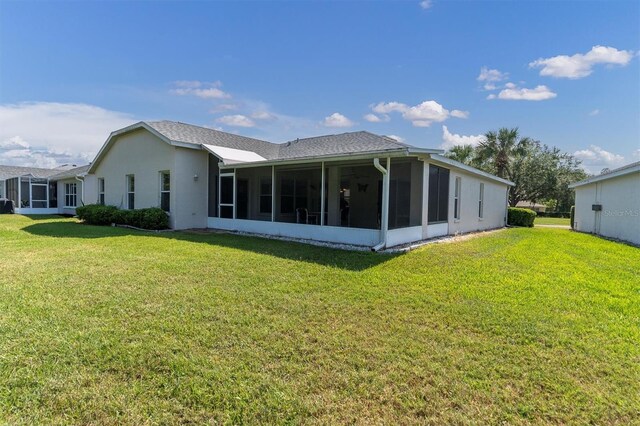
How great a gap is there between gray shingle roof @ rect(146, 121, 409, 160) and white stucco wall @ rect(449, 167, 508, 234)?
3513 mm

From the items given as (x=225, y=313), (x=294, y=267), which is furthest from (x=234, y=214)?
(x=225, y=313)

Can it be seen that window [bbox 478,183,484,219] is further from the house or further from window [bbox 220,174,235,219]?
window [bbox 220,174,235,219]

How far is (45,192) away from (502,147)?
41524mm

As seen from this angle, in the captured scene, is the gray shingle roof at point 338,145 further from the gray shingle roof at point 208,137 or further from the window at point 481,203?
the window at point 481,203

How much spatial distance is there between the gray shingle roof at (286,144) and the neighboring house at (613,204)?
966 cm

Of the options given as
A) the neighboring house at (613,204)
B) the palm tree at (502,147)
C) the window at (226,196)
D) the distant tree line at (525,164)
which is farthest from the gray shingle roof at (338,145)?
the palm tree at (502,147)

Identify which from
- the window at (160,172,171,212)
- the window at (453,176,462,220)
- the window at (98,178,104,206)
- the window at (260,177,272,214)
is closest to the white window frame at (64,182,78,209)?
the window at (98,178,104,206)

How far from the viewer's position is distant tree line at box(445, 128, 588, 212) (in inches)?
1350

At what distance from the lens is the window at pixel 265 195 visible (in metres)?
15.5

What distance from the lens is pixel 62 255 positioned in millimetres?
8648

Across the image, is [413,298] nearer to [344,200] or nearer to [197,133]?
[344,200]

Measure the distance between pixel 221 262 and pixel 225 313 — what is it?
3.28 m

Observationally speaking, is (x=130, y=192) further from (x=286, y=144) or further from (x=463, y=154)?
(x=463, y=154)

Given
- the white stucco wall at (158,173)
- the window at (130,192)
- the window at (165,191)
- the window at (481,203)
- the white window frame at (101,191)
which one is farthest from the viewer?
the white window frame at (101,191)
